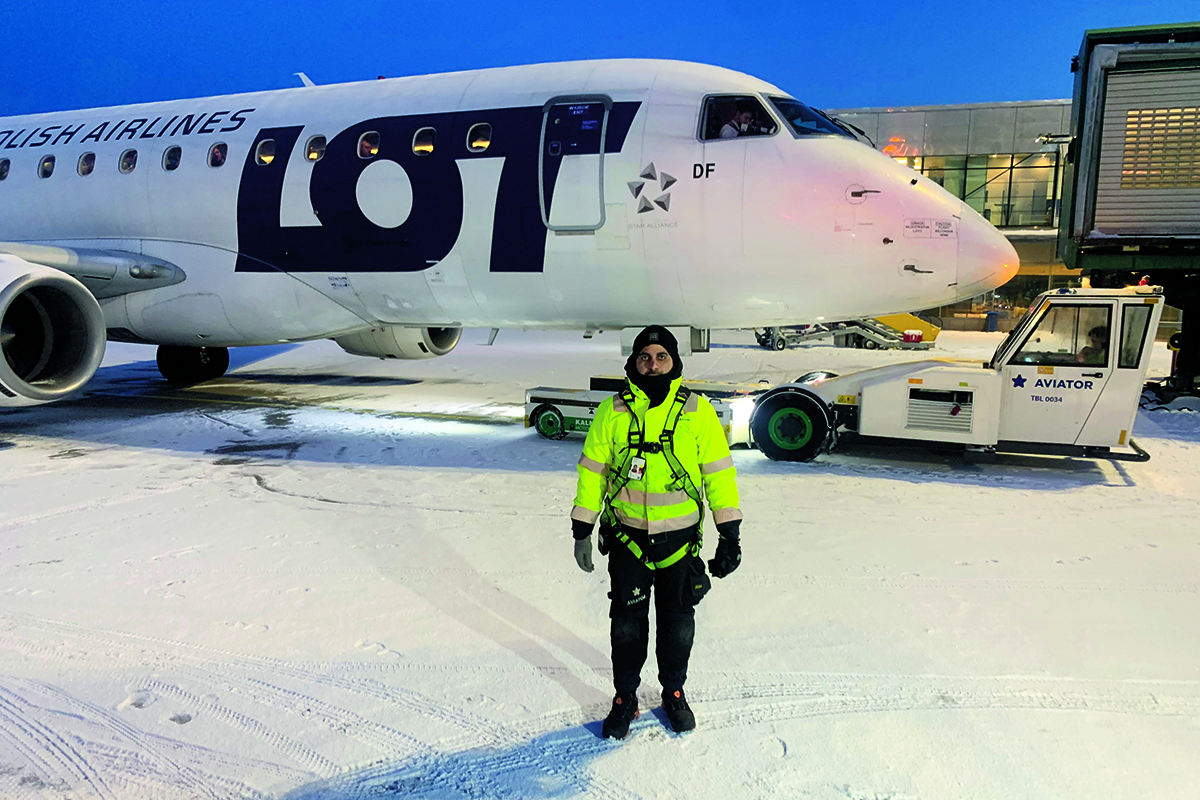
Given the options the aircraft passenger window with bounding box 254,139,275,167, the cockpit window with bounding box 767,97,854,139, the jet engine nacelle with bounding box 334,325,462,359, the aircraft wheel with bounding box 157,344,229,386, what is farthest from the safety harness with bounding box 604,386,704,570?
the aircraft wheel with bounding box 157,344,229,386

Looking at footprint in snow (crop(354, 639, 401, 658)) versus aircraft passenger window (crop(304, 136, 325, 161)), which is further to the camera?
aircraft passenger window (crop(304, 136, 325, 161))

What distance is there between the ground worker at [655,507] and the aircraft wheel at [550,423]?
602 cm

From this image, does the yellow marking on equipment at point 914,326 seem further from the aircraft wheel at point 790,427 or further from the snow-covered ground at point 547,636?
the aircraft wheel at point 790,427

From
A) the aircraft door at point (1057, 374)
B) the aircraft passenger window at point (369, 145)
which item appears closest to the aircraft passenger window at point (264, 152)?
the aircraft passenger window at point (369, 145)

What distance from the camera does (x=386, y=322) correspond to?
9.85 meters

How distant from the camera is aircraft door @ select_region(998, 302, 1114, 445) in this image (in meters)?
7.63

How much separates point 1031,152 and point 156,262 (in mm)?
36215

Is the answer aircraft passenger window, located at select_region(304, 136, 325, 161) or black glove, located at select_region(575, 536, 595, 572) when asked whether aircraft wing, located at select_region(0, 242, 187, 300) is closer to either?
aircraft passenger window, located at select_region(304, 136, 325, 161)

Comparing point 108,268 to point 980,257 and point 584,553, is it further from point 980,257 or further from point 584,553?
point 980,257

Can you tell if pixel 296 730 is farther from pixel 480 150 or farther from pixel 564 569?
pixel 480 150

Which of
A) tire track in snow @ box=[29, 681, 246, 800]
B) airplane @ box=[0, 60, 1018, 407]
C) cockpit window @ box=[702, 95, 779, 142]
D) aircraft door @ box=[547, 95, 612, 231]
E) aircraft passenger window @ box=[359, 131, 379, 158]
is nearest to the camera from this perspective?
tire track in snow @ box=[29, 681, 246, 800]

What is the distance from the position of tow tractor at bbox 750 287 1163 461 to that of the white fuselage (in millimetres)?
777

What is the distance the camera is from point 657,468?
329 centimetres

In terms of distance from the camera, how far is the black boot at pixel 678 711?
3381 mm
